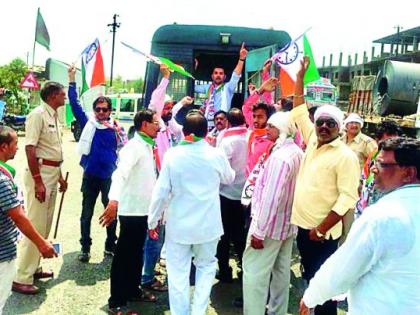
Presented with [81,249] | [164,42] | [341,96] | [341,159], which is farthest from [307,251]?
[341,96]

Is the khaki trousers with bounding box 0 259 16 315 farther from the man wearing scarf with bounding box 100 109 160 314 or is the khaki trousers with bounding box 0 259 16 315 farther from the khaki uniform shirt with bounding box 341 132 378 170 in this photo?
the khaki uniform shirt with bounding box 341 132 378 170

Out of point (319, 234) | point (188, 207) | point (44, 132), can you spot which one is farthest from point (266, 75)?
point (319, 234)

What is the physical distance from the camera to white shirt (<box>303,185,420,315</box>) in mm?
1907

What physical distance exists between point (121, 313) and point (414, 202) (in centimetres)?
274

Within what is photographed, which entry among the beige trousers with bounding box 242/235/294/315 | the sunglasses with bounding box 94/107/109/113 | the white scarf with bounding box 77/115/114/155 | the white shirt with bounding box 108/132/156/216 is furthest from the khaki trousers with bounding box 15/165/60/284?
the beige trousers with bounding box 242/235/294/315

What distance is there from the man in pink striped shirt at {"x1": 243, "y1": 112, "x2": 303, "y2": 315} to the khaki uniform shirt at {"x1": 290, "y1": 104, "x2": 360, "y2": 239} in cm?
11

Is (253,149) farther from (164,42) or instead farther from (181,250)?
(164,42)

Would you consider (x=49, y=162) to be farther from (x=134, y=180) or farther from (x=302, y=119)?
(x=302, y=119)

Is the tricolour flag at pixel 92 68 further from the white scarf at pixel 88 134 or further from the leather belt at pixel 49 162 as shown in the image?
the leather belt at pixel 49 162

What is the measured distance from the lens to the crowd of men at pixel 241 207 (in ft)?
6.55

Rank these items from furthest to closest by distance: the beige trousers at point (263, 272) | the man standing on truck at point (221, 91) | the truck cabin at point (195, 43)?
the truck cabin at point (195, 43) < the man standing on truck at point (221, 91) < the beige trousers at point (263, 272)

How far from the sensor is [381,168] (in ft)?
6.98

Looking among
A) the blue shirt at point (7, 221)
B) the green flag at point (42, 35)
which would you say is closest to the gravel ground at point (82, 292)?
the blue shirt at point (7, 221)

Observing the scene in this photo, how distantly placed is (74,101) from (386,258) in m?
4.11
